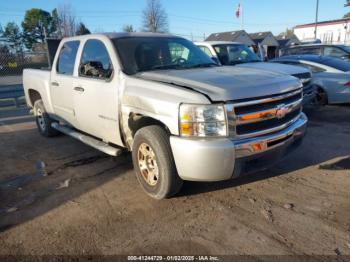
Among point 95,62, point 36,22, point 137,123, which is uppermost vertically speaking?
point 36,22

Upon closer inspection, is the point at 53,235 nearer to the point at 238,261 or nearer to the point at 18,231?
the point at 18,231

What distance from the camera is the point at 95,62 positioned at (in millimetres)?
4574

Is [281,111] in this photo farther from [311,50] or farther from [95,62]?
[311,50]

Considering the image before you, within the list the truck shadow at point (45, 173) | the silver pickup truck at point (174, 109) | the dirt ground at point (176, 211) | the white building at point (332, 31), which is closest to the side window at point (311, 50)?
the dirt ground at point (176, 211)

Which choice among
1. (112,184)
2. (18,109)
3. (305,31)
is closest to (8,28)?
(18,109)

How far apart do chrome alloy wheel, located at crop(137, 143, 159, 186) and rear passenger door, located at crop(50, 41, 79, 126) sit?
1.88 meters

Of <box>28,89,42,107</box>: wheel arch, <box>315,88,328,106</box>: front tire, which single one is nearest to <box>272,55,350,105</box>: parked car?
<box>315,88,328,106</box>: front tire

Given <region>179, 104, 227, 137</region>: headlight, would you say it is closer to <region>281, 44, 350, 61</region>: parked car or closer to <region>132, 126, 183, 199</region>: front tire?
<region>132, 126, 183, 199</region>: front tire

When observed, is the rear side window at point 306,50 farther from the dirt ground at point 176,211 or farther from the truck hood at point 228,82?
the truck hood at point 228,82

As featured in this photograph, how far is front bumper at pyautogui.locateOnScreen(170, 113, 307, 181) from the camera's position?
3.15 meters

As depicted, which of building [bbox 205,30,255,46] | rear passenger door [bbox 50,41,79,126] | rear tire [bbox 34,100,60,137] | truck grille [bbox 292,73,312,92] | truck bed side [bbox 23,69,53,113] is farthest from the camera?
building [bbox 205,30,255,46]

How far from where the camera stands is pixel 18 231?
3309 millimetres

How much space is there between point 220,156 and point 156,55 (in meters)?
1.99

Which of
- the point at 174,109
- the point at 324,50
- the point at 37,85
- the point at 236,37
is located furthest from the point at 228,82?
the point at 236,37
